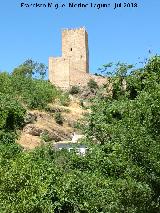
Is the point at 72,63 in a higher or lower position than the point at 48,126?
higher

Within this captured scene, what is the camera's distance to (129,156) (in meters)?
13.5

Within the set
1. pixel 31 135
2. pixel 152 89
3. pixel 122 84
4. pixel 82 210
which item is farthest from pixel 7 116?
pixel 152 89

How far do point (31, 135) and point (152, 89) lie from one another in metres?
26.5

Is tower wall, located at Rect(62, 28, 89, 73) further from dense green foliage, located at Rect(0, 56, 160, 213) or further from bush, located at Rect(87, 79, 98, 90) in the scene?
dense green foliage, located at Rect(0, 56, 160, 213)

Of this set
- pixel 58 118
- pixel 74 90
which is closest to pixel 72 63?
pixel 74 90

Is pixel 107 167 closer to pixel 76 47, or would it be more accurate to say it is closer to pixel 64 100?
pixel 64 100

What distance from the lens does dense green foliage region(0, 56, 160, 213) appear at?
43.7 feet

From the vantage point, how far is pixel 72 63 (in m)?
77.7

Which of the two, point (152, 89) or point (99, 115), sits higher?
point (152, 89)

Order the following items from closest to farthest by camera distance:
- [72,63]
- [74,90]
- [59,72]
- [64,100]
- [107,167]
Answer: [107,167], [64,100], [74,90], [59,72], [72,63]

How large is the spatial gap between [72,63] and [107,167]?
62.9 metres

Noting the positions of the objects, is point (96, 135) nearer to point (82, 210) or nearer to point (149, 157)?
point (82, 210)

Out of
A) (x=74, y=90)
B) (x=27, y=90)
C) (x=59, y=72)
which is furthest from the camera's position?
(x=59, y=72)

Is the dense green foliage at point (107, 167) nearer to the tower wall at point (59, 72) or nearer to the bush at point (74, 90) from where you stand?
the bush at point (74, 90)
